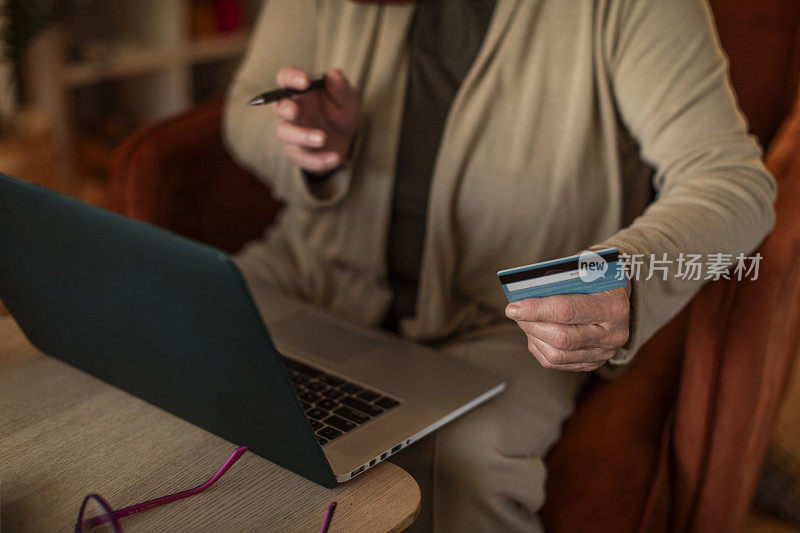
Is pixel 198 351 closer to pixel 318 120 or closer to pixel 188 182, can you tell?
pixel 318 120

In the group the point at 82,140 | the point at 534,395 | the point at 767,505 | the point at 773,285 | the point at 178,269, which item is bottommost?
the point at 767,505

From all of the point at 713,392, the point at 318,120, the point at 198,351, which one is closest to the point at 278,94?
the point at 318,120

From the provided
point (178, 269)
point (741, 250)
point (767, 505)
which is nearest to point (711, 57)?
point (741, 250)

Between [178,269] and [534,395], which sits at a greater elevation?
[178,269]

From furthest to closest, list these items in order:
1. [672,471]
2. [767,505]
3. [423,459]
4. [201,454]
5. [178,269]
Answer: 1. [767,505]
2. [672,471]
3. [423,459]
4. [201,454]
5. [178,269]

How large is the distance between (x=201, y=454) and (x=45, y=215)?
0.21m

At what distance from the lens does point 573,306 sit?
0.59m

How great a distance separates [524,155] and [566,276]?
35cm

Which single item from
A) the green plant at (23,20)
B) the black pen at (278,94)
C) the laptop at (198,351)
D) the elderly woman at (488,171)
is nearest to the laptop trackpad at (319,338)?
the laptop at (198,351)

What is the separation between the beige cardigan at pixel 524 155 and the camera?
0.78 metres

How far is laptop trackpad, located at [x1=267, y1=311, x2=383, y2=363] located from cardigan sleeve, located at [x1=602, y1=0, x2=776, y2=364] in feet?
0.98

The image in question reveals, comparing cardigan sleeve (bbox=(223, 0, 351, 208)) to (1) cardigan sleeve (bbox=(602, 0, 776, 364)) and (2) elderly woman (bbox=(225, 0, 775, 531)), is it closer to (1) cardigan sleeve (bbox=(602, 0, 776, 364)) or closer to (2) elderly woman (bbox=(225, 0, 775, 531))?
(2) elderly woman (bbox=(225, 0, 775, 531))

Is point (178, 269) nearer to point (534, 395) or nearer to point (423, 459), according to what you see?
point (423, 459)

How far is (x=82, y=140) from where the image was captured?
2.21 metres
